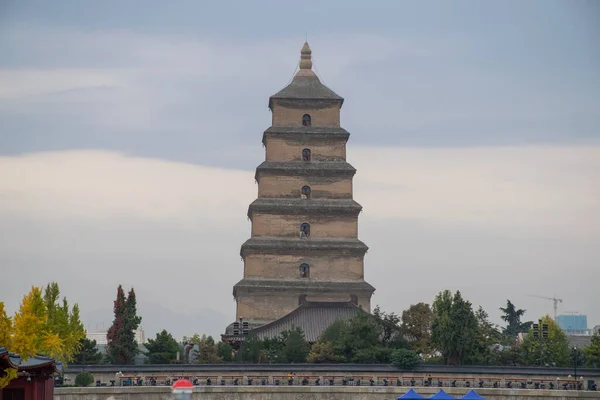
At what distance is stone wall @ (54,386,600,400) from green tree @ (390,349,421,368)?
7490 mm

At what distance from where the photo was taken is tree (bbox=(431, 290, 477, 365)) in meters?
84.9

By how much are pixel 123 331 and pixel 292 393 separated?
58.4 feet

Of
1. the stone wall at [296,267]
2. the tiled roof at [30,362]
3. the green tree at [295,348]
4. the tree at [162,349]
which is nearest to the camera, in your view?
the tiled roof at [30,362]

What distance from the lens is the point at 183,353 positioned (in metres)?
94.1

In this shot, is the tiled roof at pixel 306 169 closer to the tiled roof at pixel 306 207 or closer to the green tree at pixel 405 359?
the tiled roof at pixel 306 207

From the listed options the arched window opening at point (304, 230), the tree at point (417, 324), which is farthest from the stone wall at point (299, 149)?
the tree at point (417, 324)

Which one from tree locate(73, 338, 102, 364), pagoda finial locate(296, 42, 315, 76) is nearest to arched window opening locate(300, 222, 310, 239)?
pagoda finial locate(296, 42, 315, 76)

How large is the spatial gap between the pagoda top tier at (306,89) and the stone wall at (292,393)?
3518 cm

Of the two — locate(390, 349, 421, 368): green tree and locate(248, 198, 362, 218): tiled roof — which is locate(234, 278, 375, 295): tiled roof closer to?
locate(248, 198, 362, 218): tiled roof

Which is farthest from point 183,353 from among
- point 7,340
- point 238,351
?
point 7,340

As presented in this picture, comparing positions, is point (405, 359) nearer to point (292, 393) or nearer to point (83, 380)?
point (292, 393)

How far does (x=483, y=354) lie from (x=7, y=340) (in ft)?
136

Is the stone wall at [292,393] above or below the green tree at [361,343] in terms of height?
below

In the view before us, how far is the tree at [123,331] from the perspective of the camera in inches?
3415
